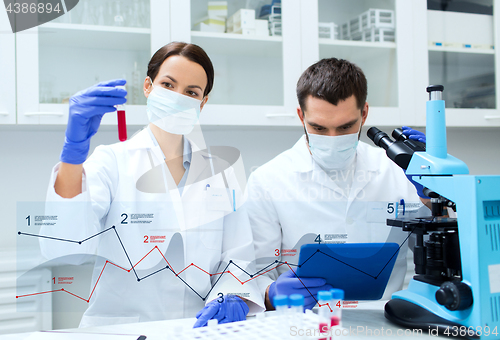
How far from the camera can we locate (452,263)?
0.81 meters

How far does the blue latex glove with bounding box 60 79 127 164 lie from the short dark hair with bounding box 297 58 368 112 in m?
0.63

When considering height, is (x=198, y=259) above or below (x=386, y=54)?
below

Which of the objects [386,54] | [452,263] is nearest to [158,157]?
[452,263]

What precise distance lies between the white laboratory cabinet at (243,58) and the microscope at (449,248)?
104cm

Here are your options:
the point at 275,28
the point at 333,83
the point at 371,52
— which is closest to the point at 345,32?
the point at 371,52

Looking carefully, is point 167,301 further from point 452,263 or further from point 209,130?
point 209,130

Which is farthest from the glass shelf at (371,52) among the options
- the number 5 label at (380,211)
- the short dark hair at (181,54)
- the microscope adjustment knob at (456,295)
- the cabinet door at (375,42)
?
the microscope adjustment knob at (456,295)

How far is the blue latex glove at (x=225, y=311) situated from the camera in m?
0.92

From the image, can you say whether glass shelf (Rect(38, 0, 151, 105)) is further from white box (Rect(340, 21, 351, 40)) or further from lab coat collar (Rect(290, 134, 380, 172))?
white box (Rect(340, 21, 351, 40))

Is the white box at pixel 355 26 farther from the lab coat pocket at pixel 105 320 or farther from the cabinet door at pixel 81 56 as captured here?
the lab coat pocket at pixel 105 320

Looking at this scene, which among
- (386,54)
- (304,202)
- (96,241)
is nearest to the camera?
(96,241)

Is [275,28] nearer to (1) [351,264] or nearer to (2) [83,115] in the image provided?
(2) [83,115]

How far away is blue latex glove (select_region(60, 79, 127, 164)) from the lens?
0.96m

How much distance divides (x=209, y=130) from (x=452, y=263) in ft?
4.81
